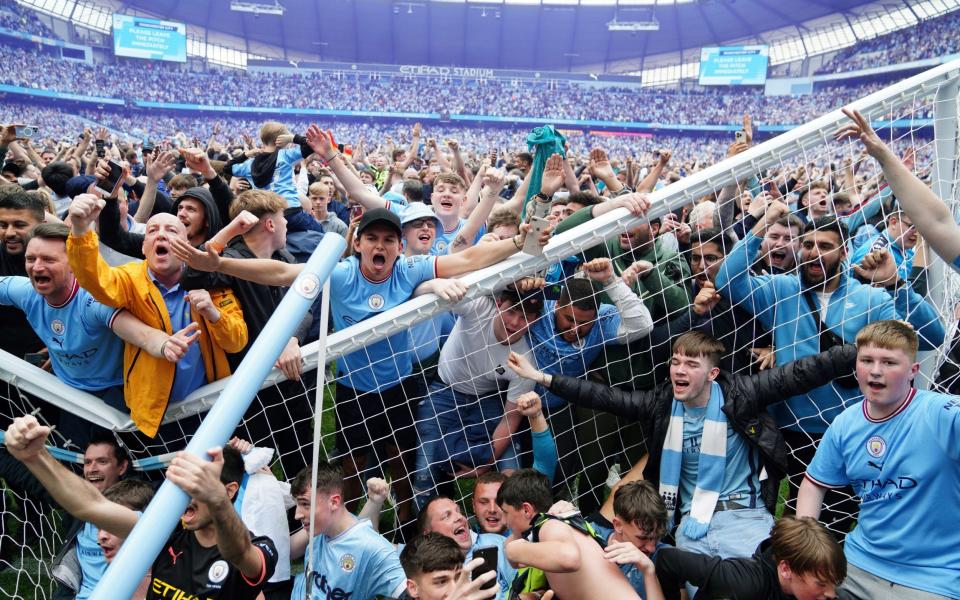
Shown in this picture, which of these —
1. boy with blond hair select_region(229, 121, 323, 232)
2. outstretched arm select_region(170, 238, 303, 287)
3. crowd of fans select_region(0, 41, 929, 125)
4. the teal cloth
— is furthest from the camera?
crowd of fans select_region(0, 41, 929, 125)

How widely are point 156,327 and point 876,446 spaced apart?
3.11 m

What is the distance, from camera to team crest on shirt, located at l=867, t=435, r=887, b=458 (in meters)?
2.77

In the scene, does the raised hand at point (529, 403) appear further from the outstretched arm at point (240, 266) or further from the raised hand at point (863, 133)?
the raised hand at point (863, 133)

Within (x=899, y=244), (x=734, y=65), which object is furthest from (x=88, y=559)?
(x=734, y=65)

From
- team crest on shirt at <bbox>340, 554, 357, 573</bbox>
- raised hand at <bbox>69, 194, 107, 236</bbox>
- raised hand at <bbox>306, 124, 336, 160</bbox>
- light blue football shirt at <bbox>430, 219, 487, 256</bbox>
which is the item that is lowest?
team crest on shirt at <bbox>340, 554, 357, 573</bbox>

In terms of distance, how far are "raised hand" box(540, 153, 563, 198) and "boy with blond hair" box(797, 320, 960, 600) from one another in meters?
2.42

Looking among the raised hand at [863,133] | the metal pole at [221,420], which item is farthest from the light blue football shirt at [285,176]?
the metal pole at [221,420]

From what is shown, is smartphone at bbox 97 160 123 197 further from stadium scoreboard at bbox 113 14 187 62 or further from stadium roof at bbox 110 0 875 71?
stadium scoreboard at bbox 113 14 187 62

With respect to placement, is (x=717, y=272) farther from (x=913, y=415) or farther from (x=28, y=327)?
(x=28, y=327)

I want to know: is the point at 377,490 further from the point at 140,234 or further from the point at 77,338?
the point at 140,234

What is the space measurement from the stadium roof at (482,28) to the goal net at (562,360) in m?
48.2

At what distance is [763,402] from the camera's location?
3.27m

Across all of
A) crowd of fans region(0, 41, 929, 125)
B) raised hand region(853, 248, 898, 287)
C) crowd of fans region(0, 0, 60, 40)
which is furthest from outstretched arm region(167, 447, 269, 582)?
crowd of fans region(0, 0, 60, 40)

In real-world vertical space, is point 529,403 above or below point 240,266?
below
